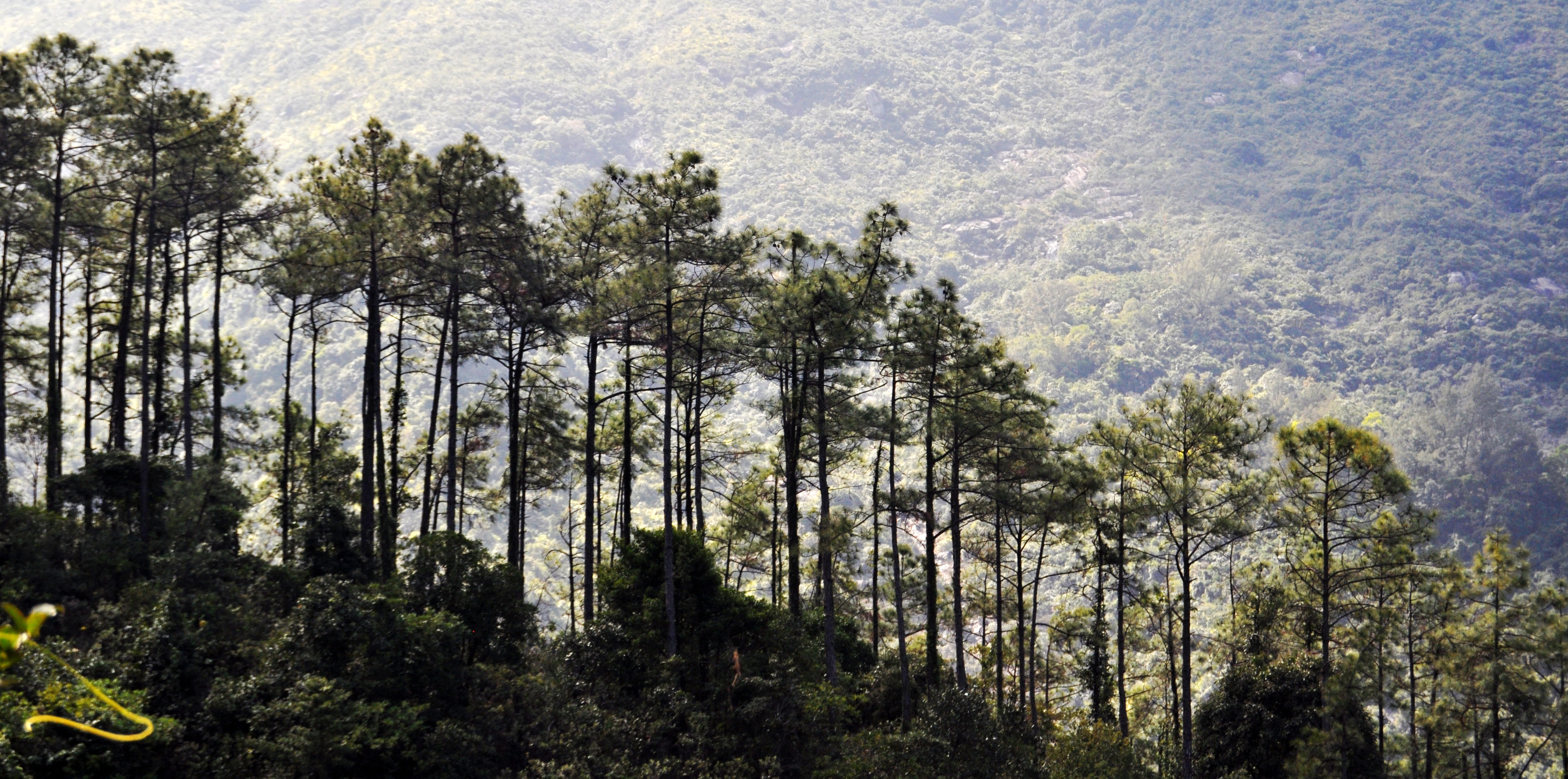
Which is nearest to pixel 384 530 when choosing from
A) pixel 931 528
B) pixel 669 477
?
pixel 669 477

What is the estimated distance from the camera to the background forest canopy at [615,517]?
53.1 ft

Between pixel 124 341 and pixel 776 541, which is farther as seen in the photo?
pixel 776 541

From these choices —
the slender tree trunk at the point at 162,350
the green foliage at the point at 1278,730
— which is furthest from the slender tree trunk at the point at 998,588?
the slender tree trunk at the point at 162,350

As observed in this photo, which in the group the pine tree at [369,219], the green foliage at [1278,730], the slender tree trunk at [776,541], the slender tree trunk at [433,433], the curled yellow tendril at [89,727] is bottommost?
the green foliage at [1278,730]

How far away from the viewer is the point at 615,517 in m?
33.9

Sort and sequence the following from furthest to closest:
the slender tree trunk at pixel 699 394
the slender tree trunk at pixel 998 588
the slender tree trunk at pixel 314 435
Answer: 1. the slender tree trunk at pixel 314 435
2. the slender tree trunk at pixel 998 588
3. the slender tree trunk at pixel 699 394

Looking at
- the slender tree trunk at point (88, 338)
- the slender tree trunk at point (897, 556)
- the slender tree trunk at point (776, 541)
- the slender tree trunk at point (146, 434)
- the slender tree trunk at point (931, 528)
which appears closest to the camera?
the slender tree trunk at point (146, 434)

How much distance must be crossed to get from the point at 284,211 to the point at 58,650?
45.2 feet

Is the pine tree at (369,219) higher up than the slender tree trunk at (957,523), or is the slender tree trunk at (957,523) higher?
the pine tree at (369,219)

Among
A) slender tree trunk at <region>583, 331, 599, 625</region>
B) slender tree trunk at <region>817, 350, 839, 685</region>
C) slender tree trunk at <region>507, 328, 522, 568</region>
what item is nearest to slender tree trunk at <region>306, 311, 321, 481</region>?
slender tree trunk at <region>507, 328, 522, 568</region>

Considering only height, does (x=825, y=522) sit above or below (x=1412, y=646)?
above

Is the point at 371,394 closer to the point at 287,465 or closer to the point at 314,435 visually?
the point at 287,465

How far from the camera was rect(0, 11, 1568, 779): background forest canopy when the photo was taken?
53.1ft

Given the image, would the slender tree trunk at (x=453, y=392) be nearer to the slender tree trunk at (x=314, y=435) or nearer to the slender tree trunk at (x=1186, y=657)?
the slender tree trunk at (x=314, y=435)
